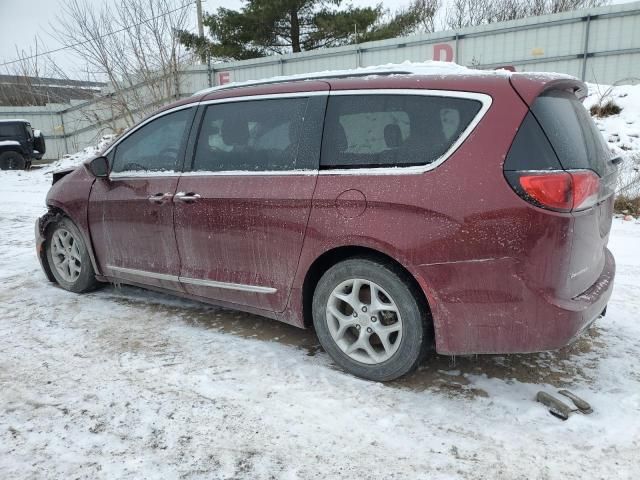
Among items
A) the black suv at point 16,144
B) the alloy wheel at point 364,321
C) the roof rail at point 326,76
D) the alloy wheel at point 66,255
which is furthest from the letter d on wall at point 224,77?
the alloy wheel at point 364,321

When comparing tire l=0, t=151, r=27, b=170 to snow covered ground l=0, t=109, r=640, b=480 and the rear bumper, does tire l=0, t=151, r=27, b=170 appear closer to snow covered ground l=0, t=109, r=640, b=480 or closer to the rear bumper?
snow covered ground l=0, t=109, r=640, b=480

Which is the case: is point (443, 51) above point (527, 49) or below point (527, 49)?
above

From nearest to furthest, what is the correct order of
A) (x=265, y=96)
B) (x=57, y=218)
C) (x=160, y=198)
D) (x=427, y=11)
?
(x=265, y=96) < (x=160, y=198) < (x=57, y=218) < (x=427, y=11)

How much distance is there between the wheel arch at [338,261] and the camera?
8.74 feet

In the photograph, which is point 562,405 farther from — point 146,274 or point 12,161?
point 12,161

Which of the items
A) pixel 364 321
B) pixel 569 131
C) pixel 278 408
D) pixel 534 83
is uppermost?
pixel 534 83

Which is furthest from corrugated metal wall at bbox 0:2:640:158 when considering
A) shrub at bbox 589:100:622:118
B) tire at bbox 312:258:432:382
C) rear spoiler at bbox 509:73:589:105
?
tire at bbox 312:258:432:382

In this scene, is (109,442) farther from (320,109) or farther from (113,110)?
(113,110)

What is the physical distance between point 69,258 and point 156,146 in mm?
1518

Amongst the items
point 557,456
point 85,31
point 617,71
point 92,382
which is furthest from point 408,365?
point 85,31

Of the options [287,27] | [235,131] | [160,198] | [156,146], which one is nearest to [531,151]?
[235,131]

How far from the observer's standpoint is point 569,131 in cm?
249

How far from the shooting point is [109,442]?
2.32 m

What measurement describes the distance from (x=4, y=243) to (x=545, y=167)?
6.62 metres
